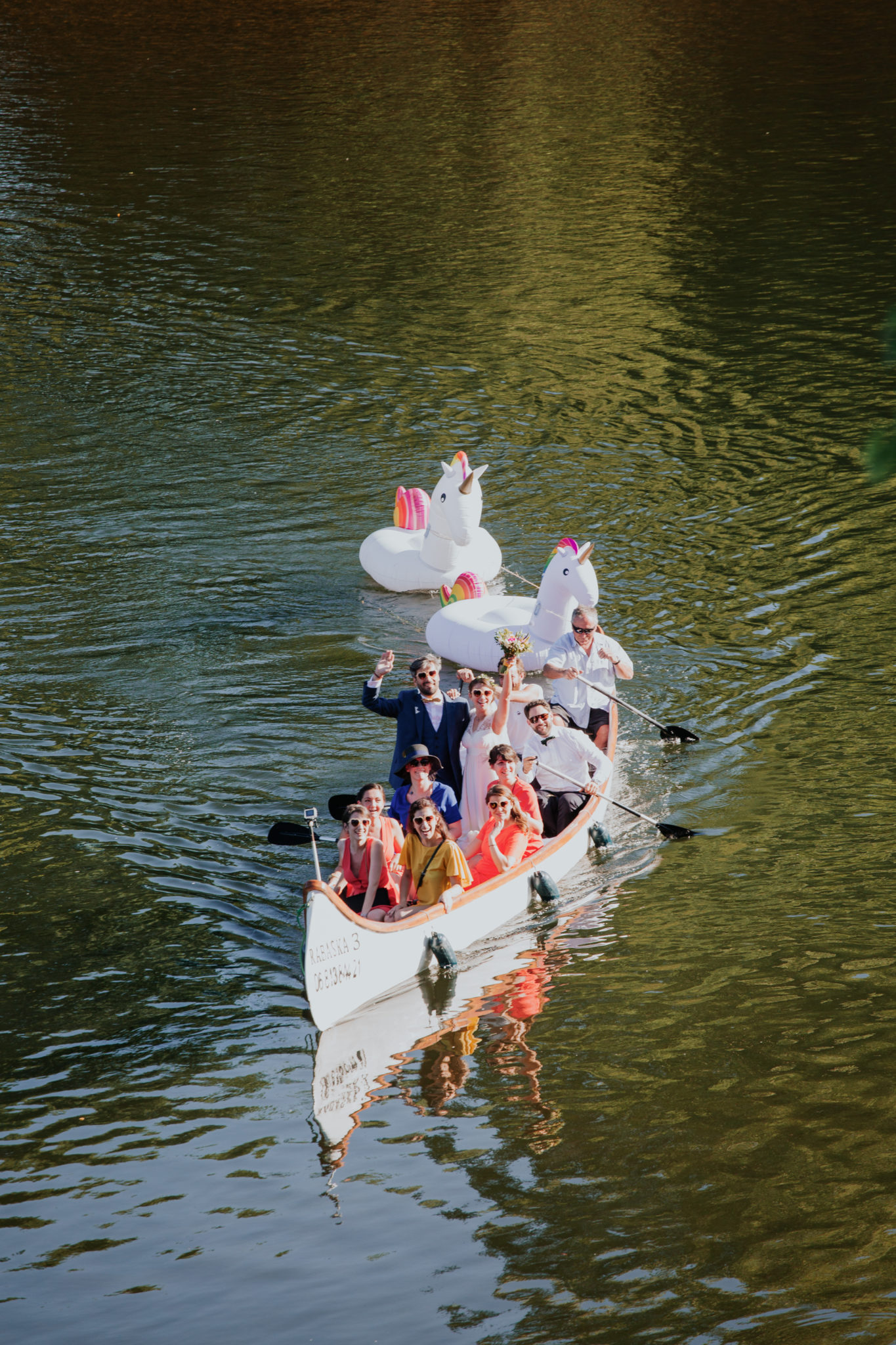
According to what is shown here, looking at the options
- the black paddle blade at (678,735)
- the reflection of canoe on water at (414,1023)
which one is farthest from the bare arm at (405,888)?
the black paddle blade at (678,735)

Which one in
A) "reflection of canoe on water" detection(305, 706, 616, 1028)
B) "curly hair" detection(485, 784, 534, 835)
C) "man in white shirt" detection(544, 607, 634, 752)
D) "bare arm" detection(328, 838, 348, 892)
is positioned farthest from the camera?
"man in white shirt" detection(544, 607, 634, 752)

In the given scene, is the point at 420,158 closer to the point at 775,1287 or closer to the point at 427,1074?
the point at 427,1074

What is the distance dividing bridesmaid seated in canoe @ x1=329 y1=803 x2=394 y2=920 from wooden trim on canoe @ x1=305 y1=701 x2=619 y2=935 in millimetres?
207

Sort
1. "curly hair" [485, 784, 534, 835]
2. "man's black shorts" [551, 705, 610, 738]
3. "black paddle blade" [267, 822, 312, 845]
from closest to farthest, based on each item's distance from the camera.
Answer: "curly hair" [485, 784, 534, 835]
"black paddle blade" [267, 822, 312, 845]
"man's black shorts" [551, 705, 610, 738]

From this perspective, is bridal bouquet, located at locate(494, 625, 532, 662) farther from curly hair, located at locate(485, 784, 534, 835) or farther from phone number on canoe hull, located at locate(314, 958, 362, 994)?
phone number on canoe hull, located at locate(314, 958, 362, 994)

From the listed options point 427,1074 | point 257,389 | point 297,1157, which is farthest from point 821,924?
point 257,389

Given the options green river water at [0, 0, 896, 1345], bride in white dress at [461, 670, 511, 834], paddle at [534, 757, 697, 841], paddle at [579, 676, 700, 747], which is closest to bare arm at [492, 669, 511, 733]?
bride in white dress at [461, 670, 511, 834]

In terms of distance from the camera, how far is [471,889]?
948 cm

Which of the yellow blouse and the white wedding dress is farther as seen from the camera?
the white wedding dress

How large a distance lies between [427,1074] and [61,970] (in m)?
2.57

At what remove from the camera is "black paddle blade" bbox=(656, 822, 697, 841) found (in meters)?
10.8

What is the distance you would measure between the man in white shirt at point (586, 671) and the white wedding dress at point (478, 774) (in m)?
1.33

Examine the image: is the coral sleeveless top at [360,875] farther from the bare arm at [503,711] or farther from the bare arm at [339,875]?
the bare arm at [503,711]

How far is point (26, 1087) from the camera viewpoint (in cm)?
825
